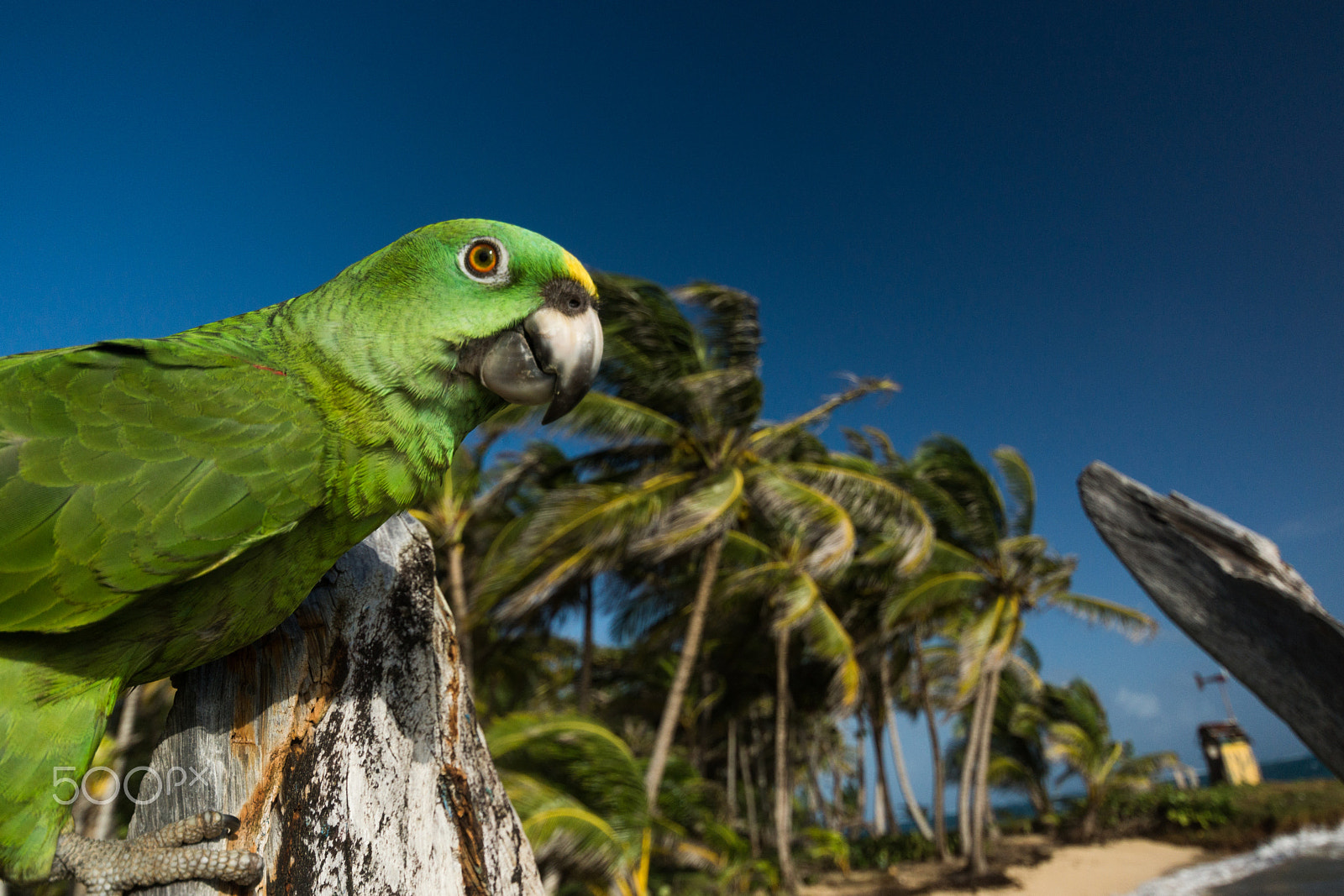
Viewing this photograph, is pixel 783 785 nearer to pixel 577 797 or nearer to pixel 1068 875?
pixel 1068 875

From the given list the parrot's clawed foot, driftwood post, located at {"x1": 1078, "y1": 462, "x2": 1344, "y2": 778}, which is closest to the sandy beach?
driftwood post, located at {"x1": 1078, "y1": 462, "x2": 1344, "y2": 778}

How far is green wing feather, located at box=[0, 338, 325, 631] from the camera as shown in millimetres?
1477

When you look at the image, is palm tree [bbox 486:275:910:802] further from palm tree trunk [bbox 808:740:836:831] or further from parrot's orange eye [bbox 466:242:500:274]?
palm tree trunk [bbox 808:740:836:831]

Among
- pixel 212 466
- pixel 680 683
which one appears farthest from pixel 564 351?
pixel 680 683

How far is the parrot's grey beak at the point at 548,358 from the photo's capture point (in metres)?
1.81

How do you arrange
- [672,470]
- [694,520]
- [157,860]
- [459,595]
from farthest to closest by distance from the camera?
[672,470] < [459,595] < [694,520] < [157,860]

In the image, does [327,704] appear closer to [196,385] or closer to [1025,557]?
[196,385]

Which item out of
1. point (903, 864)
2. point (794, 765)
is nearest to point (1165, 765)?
point (903, 864)

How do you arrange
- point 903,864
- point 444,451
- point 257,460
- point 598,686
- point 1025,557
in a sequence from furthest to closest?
1. point 598,686
2. point 903,864
3. point 1025,557
4. point 444,451
5. point 257,460

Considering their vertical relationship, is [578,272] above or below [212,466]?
above

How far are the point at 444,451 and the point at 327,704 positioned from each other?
2.51 feet

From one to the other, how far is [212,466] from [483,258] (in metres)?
0.83

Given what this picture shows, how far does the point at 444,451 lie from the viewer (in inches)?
71.2

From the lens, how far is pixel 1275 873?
57.2ft
